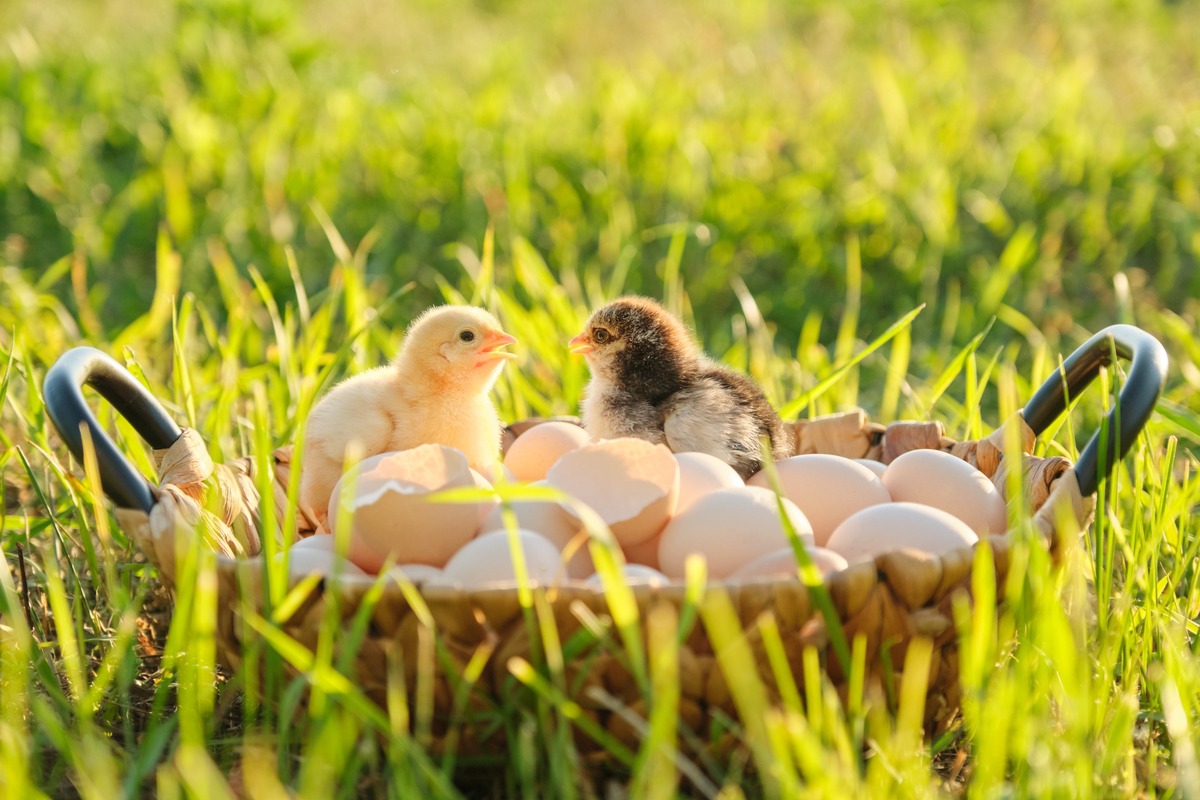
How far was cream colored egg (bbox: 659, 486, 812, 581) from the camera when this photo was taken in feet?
6.00

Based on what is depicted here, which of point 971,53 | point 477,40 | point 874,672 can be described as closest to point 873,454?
point 874,672

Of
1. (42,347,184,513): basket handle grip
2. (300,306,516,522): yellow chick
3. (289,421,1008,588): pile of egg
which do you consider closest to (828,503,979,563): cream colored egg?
A: (289,421,1008,588): pile of egg

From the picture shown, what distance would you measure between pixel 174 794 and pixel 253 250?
3.84m

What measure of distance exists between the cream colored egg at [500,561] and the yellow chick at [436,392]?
0.75 m

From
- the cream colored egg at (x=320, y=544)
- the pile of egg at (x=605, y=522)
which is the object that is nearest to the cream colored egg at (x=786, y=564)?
the pile of egg at (x=605, y=522)

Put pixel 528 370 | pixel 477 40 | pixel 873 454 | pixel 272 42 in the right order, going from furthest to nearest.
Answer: pixel 477 40 < pixel 272 42 < pixel 528 370 < pixel 873 454

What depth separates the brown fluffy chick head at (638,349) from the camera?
2.65 metres

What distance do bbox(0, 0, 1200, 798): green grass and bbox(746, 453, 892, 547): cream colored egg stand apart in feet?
0.92

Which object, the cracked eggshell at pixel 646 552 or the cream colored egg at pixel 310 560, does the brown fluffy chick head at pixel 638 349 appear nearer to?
the cracked eggshell at pixel 646 552

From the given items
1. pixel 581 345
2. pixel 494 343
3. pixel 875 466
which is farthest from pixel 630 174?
pixel 875 466

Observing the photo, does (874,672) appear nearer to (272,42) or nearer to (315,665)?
(315,665)

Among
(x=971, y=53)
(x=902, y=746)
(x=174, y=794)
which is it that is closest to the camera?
(x=174, y=794)

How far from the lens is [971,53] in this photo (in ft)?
26.3

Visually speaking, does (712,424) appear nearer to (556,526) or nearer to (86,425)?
Result: (556,526)
